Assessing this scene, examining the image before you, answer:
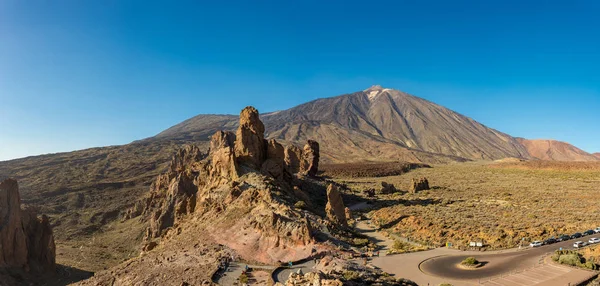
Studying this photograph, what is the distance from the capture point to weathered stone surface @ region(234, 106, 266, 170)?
138ft

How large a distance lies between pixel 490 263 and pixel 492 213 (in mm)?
22677

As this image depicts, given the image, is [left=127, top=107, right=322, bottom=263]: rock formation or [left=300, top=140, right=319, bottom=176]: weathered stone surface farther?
[left=300, top=140, right=319, bottom=176]: weathered stone surface

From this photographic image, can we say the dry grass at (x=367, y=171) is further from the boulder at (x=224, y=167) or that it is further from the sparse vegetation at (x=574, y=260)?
the sparse vegetation at (x=574, y=260)

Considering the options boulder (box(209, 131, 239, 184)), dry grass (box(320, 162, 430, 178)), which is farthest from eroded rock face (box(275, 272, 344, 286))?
dry grass (box(320, 162, 430, 178))

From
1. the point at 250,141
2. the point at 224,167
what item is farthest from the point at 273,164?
the point at 224,167

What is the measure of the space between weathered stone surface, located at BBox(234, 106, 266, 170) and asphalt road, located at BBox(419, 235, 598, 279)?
23.0 meters

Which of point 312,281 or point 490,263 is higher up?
point 312,281

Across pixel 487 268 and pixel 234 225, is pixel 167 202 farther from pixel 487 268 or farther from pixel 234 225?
pixel 487 268

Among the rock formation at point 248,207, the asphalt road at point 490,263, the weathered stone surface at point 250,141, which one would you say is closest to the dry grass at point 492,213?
the asphalt road at point 490,263

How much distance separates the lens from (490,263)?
25.9 metres

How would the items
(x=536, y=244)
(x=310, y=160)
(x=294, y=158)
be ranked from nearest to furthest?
(x=536, y=244)
(x=310, y=160)
(x=294, y=158)

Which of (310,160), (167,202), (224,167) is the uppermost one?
(310,160)

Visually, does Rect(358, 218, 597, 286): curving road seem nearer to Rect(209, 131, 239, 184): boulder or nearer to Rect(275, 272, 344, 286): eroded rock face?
Rect(275, 272, 344, 286): eroded rock face

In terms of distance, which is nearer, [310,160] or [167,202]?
[167,202]
